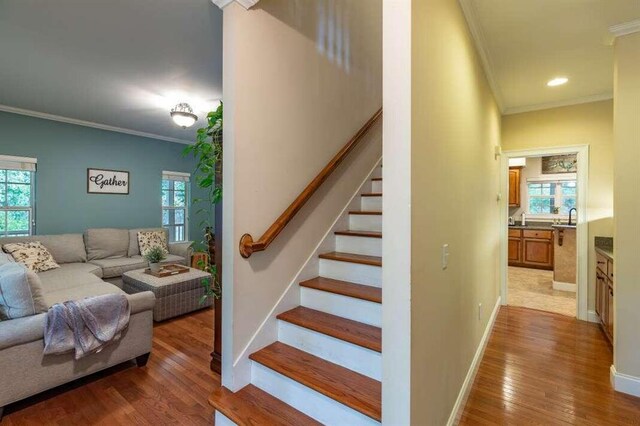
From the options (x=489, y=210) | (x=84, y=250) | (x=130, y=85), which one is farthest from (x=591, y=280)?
(x=84, y=250)

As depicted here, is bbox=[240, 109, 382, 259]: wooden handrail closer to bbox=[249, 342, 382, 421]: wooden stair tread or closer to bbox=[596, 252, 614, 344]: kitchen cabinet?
bbox=[249, 342, 382, 421]: wooden stair tread

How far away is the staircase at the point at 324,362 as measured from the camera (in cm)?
150

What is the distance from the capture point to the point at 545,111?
370 centimetres

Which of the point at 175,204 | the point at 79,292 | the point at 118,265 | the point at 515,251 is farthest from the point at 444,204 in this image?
the point at 515,251

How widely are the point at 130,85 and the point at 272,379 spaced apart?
3.46 metres

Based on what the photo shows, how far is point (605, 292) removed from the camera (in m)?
2.91

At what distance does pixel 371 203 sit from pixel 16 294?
2854 mm

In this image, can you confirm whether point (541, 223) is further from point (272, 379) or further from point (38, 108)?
point (38, 108)

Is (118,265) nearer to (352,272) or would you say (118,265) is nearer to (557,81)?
(352,272)

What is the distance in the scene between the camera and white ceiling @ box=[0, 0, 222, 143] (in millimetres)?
2117

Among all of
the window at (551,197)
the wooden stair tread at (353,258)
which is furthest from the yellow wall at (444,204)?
the window at (551,197)

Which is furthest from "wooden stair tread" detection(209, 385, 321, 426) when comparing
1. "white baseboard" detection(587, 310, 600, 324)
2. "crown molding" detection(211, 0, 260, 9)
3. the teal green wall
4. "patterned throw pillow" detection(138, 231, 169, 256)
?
the teal green wall

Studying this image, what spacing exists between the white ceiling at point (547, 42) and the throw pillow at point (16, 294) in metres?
3.53

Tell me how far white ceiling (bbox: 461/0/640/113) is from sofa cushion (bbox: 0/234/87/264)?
18.7 ft
